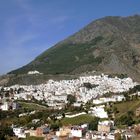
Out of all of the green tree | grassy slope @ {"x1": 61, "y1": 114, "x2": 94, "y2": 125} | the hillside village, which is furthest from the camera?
grassy slope @ {"x1": 61, "y1": 114, "x2": 94, "y2": 125}

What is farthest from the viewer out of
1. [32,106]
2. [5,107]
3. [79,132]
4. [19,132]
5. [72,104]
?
[5,107]

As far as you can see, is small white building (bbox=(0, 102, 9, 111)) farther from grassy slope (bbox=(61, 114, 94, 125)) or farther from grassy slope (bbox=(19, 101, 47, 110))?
grassy slope (bbox=(61, 114, 94, 125))

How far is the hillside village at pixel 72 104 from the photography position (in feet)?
215

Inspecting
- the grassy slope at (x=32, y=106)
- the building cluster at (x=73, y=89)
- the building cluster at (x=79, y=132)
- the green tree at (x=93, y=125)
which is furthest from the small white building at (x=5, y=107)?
the green tree at (x=93, y=125)

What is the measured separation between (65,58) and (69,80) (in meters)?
59.6

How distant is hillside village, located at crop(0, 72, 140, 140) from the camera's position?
6550 centimetres

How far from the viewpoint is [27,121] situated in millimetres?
81188

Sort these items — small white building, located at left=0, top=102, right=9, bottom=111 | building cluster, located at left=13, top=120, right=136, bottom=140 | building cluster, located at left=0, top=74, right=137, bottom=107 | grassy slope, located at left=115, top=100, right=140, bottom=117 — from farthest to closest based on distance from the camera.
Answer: building cluster, located at left=0, top=74, right=137, bottom=107
small white building, located at left=0, top=102, right=9, bottom=111
grassy slope, located at left=115, top=100, right=140, bottom=117
building cluster, located at left=13, top=120, right=136, bottom=140

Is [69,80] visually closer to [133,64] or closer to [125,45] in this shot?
[133,64]

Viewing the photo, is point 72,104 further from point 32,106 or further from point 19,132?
point 19,132

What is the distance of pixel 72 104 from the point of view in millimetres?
97500

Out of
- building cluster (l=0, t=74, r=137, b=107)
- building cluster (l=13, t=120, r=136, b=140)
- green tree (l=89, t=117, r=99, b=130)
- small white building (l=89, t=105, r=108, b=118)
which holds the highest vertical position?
building cluster (l=0, t=74, r=137, b=107)

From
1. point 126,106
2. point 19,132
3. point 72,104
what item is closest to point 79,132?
point 19,132

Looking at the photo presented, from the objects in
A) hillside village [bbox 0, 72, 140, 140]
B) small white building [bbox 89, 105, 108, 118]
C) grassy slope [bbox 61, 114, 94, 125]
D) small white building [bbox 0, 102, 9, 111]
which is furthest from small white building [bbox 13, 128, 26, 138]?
small white building [bbox 0, 102, 9, 111]
